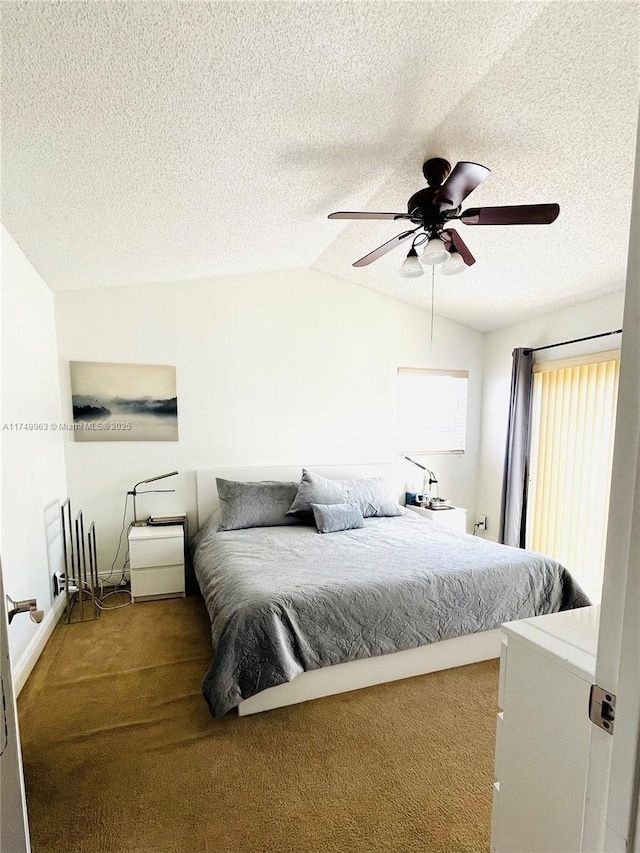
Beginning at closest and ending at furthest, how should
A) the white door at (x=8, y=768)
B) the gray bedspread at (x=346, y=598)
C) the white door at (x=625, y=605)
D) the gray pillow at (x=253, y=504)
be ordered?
the white door at (x=625, y=605), the white door at (x=8, y=768), the gray bedspread at (x=346, y=598), the gray pillow at (x=253, y=504)

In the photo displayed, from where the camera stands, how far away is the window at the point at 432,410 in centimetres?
417

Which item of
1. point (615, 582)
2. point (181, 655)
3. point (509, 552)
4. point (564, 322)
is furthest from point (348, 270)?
point (615, 582)

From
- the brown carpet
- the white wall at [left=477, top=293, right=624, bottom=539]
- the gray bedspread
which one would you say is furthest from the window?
the brown carpet

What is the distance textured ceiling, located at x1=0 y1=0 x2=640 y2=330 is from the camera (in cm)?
122

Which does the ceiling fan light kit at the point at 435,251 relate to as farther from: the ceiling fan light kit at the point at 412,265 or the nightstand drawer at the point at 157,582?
the nightstand drawer at the point at 157,582

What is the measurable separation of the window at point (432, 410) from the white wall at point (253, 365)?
118 mm

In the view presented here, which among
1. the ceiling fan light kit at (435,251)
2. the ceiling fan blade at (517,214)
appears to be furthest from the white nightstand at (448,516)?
the ceiling fan blade at (517,214)

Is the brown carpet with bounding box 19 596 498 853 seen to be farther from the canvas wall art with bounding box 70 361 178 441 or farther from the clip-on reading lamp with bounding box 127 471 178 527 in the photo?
the canvas wall art with bounding box 70 361 178 441

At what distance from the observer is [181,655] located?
7.70 feet

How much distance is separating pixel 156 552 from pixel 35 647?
2.97 feet

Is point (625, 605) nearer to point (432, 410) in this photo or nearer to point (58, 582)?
point (58, 582)

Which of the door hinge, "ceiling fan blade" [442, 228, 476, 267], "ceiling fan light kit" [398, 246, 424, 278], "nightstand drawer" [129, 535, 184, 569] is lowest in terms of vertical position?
"nightstand drawer" [129, 535, 184, 569]

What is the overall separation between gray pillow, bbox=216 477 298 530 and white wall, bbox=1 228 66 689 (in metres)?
1.17

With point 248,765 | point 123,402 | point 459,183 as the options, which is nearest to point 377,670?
point 248,765
